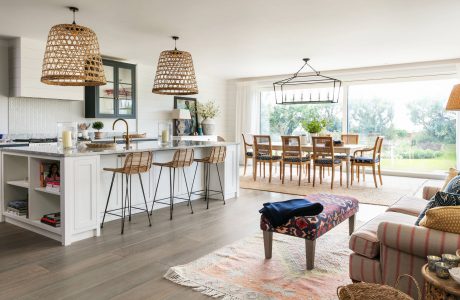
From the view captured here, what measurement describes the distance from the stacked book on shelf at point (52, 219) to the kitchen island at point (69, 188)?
0.12 feet

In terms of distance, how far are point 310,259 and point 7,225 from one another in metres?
3.32

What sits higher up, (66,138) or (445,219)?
(66,138)

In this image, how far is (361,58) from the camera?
693 cm

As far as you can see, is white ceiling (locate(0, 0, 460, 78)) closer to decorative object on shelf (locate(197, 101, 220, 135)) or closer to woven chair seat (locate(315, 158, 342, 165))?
woven chair seat (locate(315, 158, 342, 165))

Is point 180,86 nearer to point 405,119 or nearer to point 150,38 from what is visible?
point 150,38

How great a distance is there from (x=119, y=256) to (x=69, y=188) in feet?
2.69

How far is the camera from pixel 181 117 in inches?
320

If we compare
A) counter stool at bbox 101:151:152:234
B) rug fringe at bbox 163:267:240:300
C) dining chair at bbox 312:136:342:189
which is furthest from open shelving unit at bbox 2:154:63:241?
dining chair at bbox 312:136:342:189

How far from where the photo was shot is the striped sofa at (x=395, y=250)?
200 cm

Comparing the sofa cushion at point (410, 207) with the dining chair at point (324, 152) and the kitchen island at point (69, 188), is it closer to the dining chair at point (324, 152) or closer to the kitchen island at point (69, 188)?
the kitchen island at point (69, 188)

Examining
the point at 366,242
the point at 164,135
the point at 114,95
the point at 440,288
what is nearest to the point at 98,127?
the point at 114,95

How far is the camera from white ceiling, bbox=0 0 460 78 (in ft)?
13.1

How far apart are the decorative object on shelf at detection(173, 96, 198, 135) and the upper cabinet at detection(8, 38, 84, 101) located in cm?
322

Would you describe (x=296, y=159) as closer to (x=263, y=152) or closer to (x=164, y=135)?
(x=263, y=152)
